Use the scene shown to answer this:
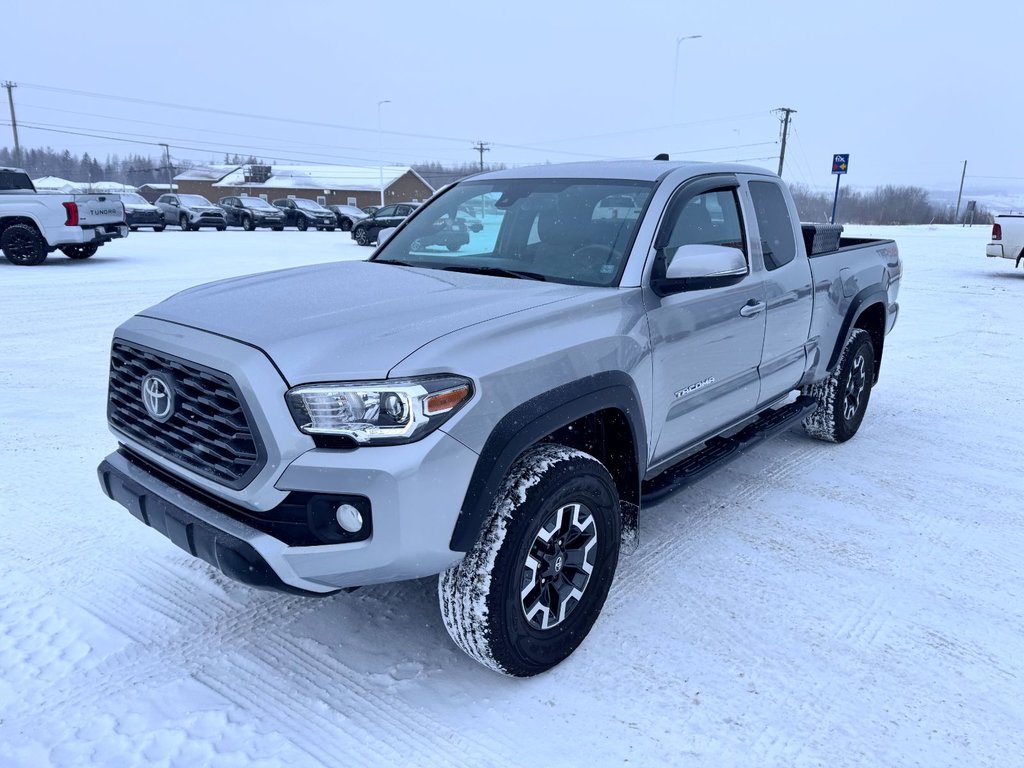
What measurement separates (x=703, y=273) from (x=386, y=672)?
6.32 feet

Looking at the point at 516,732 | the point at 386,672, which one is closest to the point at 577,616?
the point at 516,732

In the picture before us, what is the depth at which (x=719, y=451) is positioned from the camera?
12.8 feet

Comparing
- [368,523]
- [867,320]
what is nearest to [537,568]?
[368,523]

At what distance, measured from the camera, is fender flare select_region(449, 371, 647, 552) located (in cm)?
238

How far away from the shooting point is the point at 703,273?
3.00m

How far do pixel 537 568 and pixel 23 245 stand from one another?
1516 cm

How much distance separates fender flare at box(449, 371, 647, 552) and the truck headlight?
0.80ft

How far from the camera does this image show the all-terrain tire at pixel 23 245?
555 inches

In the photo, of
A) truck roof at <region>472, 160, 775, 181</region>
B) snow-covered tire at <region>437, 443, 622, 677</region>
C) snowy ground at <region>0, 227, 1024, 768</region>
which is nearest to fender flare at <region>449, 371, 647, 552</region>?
snow-covered tire at <region>437, 443, 622, 677</region>

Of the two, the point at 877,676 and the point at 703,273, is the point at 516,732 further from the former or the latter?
the point at 703,273

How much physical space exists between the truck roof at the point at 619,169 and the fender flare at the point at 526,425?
122 cm

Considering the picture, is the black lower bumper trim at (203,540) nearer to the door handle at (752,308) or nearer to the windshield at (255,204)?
the door handle at (752,308)

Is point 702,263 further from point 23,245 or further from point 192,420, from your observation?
point 23,245

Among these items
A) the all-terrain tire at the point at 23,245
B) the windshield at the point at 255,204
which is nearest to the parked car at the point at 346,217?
the windshield at the point at 255,204
